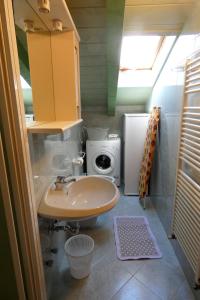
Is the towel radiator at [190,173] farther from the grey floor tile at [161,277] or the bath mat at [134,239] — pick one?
the bath mat at [134,239]

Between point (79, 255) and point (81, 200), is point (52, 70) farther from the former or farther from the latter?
point (79, 255)

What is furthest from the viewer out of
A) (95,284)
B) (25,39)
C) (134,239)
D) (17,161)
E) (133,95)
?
(133,95)

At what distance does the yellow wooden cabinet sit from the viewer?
1.33m

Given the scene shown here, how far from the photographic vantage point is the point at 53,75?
1420 millimetres

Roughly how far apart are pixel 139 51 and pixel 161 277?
8.68 feet

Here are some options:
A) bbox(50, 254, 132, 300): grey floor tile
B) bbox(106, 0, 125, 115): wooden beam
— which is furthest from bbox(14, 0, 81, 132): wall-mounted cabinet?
bbox(50, 254, 132, 300): grey floor tile

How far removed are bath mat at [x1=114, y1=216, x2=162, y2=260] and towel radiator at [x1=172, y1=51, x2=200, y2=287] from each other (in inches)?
16.3

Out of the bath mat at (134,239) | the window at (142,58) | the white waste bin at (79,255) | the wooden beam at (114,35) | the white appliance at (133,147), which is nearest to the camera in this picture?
the wooden beam at (114,35)

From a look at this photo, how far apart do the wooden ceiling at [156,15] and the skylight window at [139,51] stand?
476 mm

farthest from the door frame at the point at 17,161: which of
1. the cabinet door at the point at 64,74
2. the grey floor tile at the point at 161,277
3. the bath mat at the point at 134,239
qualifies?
the bath mat at the point at 134,239

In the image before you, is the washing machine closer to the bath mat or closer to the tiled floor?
the bath mat

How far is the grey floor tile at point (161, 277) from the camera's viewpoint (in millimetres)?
1601

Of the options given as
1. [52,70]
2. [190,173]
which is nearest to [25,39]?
[52,70]

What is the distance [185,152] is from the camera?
1.66m
